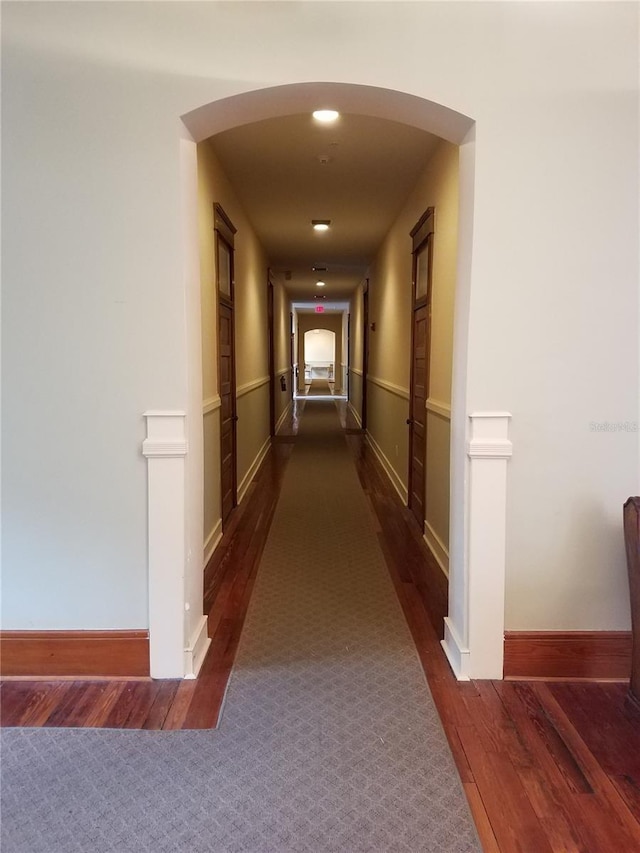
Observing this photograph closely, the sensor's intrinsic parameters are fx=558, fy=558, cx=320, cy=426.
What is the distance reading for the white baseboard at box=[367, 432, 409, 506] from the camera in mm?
5013

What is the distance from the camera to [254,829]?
1.53m

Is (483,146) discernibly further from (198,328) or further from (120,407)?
(120,407)

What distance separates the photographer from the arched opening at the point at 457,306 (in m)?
2.10

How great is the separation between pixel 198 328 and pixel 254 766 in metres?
1.59

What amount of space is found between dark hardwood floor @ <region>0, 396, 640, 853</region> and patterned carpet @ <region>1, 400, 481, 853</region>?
0.21ft

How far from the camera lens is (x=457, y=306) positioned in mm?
2318

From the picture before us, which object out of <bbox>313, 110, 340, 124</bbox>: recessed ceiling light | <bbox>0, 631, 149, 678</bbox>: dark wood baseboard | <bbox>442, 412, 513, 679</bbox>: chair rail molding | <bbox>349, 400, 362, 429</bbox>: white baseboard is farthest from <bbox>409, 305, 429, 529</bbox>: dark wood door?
<bbox>349, 400, 362, 429</bbox>: white baseboard

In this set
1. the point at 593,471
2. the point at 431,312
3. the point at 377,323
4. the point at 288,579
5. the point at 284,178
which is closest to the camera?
the point at 593,471

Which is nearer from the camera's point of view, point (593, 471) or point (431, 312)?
point (593, 471)

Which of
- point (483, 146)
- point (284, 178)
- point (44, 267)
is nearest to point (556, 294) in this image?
point (483, 146)

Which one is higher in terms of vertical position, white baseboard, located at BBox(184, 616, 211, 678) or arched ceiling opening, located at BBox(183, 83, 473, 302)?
arched ceiling opening, located at BBox(183, 83, 473, 302)

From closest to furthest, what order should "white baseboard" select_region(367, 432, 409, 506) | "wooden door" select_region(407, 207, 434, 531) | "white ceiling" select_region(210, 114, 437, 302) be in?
"white ceiling" select_region(210, 114, 437, 302) < "wooden door" select_region(407, 207, 434, 531) < "white baseboard" select_region(367, 432, 409, 506)

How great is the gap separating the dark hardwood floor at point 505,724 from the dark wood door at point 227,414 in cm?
142

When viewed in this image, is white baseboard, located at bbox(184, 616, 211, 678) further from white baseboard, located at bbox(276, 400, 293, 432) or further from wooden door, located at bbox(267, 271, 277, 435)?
white baseboard, located at bbox(276, 400, 293, 432)
